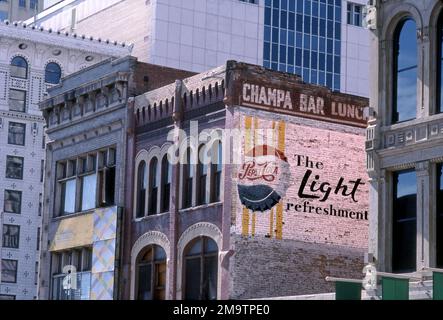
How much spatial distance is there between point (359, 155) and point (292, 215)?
3.55 m

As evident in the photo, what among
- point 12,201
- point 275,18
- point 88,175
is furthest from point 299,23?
point 88,175

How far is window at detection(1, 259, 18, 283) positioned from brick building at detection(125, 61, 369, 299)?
126 feet

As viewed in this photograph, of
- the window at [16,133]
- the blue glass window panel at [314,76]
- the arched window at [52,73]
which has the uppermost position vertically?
the blue glass window panel at [314,76]

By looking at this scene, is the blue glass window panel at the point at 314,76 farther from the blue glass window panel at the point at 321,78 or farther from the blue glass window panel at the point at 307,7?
the blue glass window panel at the point at 307,7

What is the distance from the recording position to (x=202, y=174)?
40.8 metres

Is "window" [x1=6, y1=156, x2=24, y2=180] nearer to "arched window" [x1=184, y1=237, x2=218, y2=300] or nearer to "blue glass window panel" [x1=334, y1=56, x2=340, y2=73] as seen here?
"blue glass window panel" [x1=334, y1=56, x2=340, y2=73]

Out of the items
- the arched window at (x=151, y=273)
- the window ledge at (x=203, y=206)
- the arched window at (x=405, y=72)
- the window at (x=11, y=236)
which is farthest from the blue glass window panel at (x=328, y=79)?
the arched window at (x=405, y=72)

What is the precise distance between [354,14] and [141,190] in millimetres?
57508

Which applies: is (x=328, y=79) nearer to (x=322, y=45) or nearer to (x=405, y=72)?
(x=322, y=45)

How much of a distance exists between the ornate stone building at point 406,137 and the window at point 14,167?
5084cm

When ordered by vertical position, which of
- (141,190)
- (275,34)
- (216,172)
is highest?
(275,34)

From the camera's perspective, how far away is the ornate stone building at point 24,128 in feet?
260

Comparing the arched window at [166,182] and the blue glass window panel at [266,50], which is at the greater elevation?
the blue glass window panel at [266,50]

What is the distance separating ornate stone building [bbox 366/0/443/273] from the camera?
30641mm
